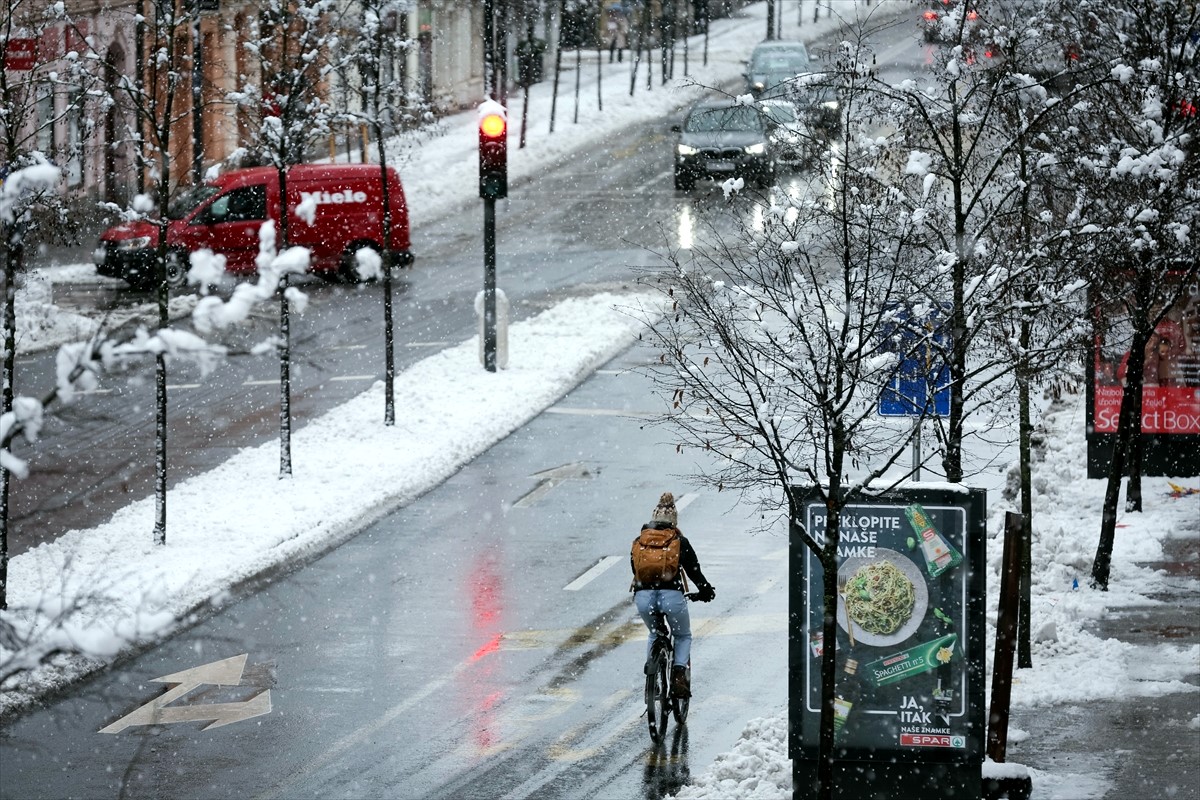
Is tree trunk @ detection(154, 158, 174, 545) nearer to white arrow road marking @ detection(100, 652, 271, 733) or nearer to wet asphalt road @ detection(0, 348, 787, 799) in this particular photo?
wet asphalt road @ detection(0, 348, 787, 799)

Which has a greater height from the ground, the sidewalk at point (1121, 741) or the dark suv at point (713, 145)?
the dark suv at point (713, 145)

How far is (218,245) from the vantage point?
31.0 metres

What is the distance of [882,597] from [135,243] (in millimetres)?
23068

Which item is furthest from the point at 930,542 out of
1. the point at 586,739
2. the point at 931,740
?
the point at 586,739

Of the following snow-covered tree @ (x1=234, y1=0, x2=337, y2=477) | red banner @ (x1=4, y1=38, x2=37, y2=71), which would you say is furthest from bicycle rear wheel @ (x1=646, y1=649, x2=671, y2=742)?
red banner @ (x1=4, y1=38, x2=37, y2=71)

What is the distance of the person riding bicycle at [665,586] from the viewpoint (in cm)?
1207

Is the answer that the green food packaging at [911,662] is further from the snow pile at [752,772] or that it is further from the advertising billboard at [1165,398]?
the advertising billboard at [1165,398]

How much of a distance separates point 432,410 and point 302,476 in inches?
134

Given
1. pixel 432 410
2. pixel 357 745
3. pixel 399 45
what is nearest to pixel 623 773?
pixel 357 745

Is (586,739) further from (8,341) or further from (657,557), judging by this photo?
(8,341)

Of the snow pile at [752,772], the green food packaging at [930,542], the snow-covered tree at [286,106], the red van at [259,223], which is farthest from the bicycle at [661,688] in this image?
the red van at [259,223]

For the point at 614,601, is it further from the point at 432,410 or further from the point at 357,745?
the point at 432,410

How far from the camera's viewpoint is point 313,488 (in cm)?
1900

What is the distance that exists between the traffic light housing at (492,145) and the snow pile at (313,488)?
9.01 ft
